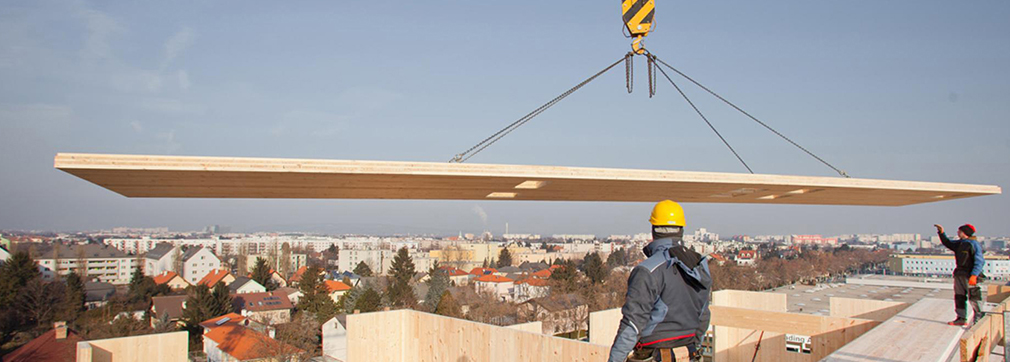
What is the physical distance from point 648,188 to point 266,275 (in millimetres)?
→ 47352

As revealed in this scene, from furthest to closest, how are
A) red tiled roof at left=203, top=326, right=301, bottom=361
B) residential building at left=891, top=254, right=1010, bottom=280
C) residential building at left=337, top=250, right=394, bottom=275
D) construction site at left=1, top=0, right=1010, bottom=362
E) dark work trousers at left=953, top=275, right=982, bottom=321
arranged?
1. residential building at left=337, top=250, right=394, bottom=275
2. residential building at left=891, top=254, right=1010, bottom=280
3. red tiled roof at left=203, top=326, right=301, bottom=361
4. dark work trousers at left=953, top=275, right=982, bottom=321
5. construction site at left=1, top=0, right=1010, bottom=362

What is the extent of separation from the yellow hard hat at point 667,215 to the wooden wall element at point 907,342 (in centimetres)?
184

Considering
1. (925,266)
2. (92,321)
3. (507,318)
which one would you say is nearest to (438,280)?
(507,318)

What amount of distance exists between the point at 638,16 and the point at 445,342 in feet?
15.2

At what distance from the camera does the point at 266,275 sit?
49.1 metres

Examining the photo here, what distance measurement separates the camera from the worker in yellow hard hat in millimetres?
2375

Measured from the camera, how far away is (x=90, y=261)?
6144 centimetres

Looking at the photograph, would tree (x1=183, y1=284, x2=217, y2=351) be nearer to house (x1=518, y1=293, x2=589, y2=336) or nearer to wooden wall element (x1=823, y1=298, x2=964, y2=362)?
house (x1=518, y1=293, x2=589, y2=336)

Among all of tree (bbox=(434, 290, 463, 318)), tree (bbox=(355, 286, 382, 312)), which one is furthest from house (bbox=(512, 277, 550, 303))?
tree (bbox=(355, 286, 382, 312))

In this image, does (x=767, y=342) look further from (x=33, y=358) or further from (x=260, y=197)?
(x=33, y=358)

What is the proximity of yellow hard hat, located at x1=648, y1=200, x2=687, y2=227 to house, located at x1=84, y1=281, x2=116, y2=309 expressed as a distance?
1923 inches

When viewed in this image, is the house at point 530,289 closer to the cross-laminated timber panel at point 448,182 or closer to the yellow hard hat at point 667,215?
the cross-laminated timber panel at point 448,182

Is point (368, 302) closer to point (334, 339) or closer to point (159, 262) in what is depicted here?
point (334, 339)

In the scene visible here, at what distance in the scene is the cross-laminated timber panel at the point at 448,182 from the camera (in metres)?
4.84
